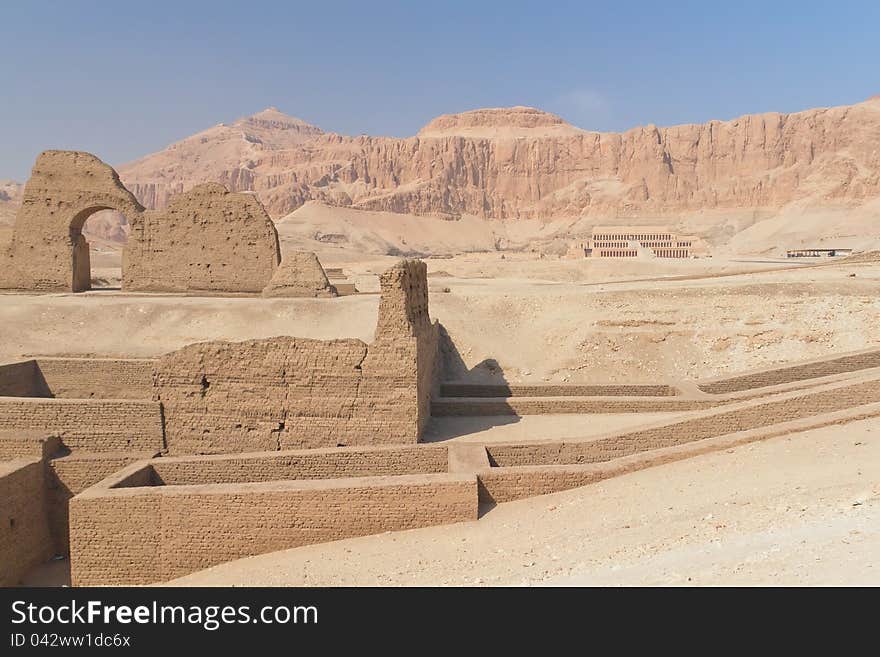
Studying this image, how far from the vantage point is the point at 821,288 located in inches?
794

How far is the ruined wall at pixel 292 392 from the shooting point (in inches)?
409

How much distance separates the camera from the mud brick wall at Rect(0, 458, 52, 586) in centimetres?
891

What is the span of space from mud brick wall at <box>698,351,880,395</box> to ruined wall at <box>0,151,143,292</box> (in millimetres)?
18496

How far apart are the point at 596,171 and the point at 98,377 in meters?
89.4

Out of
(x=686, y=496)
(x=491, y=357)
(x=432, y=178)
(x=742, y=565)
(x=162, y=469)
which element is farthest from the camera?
(x=432, y=178)

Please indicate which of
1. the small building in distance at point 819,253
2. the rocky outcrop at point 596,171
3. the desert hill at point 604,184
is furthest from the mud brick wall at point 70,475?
the rocky outcrop at point 596,171

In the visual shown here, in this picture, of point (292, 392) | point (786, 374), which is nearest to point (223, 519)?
point (292, 392)

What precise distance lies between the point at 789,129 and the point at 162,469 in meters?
90.2

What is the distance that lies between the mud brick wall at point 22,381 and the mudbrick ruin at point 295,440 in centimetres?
4

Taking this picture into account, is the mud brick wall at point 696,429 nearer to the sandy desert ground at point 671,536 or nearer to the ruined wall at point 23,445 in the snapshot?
the sandy desert ground at point 671,536

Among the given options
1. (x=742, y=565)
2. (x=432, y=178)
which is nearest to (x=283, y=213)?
(x=432, y=178)

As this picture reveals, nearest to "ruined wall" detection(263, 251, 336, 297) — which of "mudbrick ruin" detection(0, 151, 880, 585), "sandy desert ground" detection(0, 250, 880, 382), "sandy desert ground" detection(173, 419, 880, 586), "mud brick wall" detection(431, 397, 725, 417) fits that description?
"sandy desert ground" detection(0, 250, 880, 382)

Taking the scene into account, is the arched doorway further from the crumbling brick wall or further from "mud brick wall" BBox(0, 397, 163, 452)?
"mud brick wall" BBox(0, 397, 163, 452)
